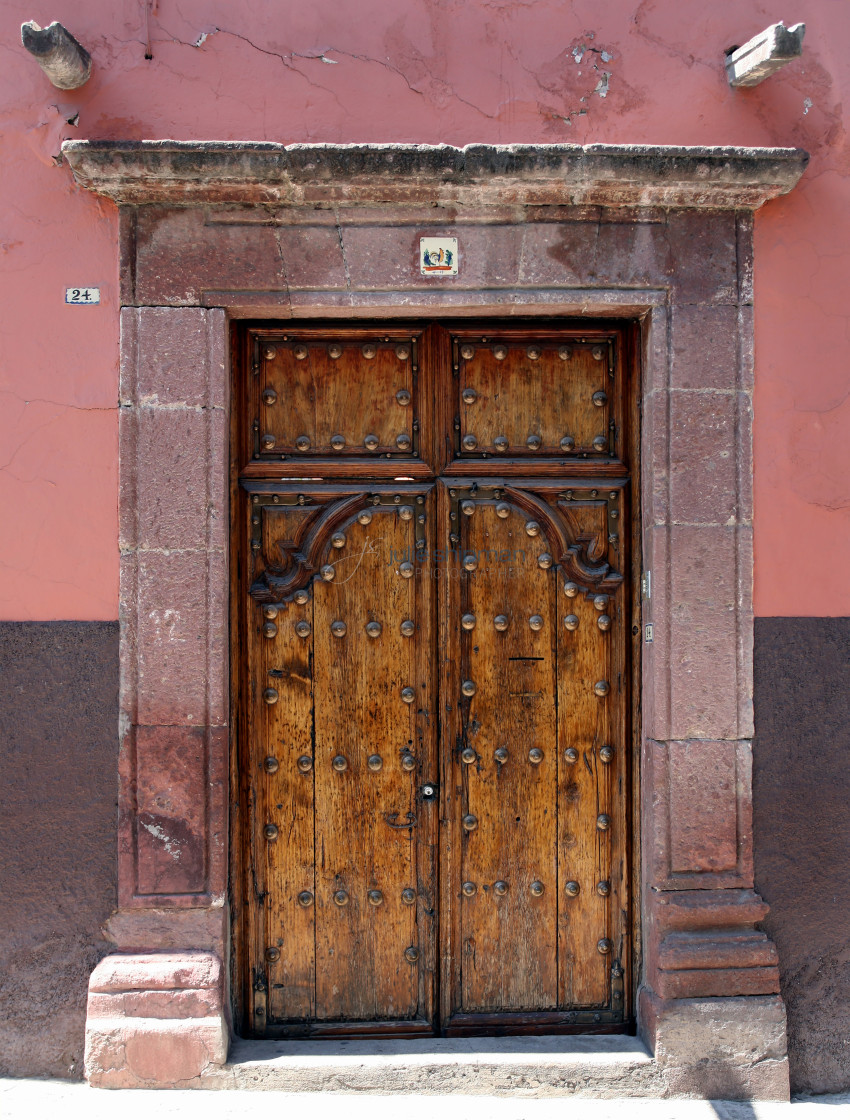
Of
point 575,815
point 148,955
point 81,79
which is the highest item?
point 81,79

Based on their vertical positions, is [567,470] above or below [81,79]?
below

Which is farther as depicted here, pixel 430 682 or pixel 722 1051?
pixel 430 682

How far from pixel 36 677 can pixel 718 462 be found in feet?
7.59

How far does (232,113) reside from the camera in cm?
271

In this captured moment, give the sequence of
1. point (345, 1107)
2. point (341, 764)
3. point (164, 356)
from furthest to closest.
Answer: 1. point (341, 764)
2. point (164, 356)
3. point (345, 1107)

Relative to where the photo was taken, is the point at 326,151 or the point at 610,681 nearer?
the point at 326,151

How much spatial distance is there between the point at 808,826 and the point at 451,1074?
54.7 inches

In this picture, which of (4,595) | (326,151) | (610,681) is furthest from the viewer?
(610,681)

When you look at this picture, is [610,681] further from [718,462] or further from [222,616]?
[222,616]

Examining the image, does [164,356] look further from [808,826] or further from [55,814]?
[808,826]

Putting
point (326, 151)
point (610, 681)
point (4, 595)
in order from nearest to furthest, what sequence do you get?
point (326, 151) < point (4, 595) < point (610, 681)

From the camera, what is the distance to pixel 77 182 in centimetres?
271

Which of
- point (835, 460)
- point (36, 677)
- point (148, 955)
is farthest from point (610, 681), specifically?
point (36, 677)

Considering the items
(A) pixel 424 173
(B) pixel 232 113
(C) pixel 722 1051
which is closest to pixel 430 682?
(C) pixel 722 1051
